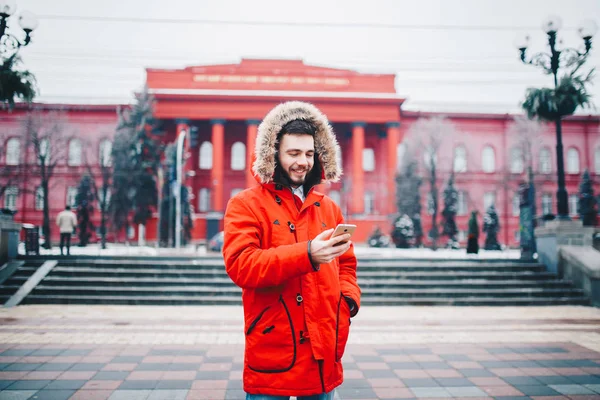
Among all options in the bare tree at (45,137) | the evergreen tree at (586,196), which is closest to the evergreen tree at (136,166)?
the bare tree at (45,137)

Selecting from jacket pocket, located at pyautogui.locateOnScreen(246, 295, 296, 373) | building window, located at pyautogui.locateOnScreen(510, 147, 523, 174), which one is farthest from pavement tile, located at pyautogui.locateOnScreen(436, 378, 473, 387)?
building window, located at pyautogui.locateOnScreen(510, 147, 523, 174)

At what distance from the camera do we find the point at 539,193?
37312 mm

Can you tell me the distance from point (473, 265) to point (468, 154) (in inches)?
1224

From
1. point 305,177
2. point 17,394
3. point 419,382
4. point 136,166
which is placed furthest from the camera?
point 136,166

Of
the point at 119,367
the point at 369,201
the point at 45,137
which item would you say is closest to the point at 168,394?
the point at 119,367

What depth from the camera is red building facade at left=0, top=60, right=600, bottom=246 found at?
3572 cm

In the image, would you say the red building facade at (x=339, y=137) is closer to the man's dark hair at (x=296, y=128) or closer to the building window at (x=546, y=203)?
the building window at (x=546, y=203)

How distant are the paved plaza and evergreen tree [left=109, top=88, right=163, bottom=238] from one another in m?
23.1

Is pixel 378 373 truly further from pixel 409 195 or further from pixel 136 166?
pixel 136 166

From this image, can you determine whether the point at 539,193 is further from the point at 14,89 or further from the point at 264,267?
the point at 264,267

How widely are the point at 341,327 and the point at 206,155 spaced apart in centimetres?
3996

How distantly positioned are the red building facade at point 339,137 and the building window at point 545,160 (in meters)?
0.10

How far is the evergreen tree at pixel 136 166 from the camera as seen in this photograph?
31.8 meters

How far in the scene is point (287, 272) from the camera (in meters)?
1.96
